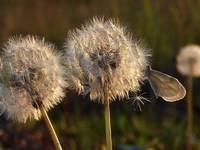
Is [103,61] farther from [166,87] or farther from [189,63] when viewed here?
[189,63]

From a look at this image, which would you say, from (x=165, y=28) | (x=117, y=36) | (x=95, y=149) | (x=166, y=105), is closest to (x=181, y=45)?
(x=165, y=28)

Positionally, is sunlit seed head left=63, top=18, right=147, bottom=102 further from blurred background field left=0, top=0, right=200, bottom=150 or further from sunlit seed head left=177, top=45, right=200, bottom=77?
sunlit seed head left=177, top=45, right=200, bottom=77

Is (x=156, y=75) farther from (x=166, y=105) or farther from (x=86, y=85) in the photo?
(x=166, y=105)

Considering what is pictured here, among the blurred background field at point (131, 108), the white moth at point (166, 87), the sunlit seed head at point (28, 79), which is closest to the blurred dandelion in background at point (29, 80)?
the sunlit seed head at point (28, 79)

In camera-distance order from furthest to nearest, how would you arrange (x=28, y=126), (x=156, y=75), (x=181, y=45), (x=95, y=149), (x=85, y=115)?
(x=181, y=45), (x=85, y=115), (x=28, y=126), (x=95, y=149), (x=156, y=75)

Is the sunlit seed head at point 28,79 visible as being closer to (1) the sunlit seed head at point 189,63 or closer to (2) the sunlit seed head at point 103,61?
(2) the sunlit seed head at point 103,61

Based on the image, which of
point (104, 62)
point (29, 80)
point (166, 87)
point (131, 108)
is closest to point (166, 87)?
point (166, 87)

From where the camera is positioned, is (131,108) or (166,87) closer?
(166,87)

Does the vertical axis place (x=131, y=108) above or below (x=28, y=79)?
above
